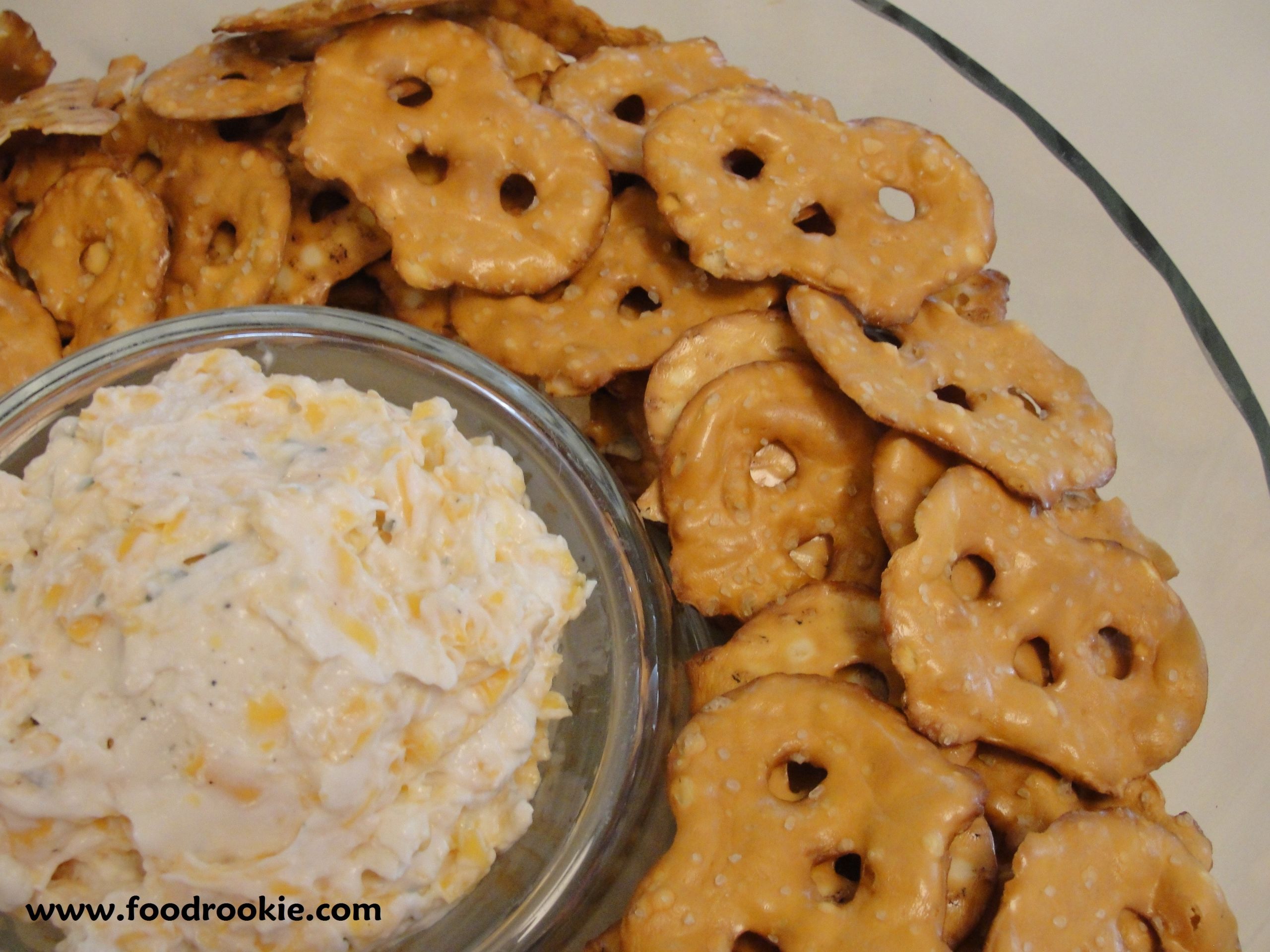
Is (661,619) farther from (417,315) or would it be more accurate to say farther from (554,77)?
(554,77)

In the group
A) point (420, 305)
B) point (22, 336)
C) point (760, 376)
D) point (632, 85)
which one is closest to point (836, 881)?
point (760, 376)

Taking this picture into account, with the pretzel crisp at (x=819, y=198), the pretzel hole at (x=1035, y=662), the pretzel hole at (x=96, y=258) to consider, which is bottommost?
the pretzel hole at (x=96, y=258)

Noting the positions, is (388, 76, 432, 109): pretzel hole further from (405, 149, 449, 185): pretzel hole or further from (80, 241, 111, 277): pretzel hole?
(80, 241, 111, 277): pretzel hole

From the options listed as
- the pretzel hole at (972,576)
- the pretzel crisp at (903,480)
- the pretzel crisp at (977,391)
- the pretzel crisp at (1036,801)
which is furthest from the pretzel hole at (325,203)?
the pretzel crisp at (1036,801)

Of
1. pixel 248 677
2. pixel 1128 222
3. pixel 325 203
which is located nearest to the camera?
pixel 248 677

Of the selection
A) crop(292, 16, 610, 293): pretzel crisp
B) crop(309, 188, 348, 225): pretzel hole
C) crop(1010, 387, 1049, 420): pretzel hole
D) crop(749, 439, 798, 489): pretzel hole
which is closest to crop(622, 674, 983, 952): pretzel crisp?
crop(749, 439, 798, 489): pretzel hole

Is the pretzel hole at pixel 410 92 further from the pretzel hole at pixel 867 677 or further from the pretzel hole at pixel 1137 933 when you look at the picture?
the pretzel hole at pixel 1137 933

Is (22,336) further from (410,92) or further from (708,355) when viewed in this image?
(708,355)

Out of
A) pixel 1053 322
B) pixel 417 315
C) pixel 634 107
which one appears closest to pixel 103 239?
pixel 417 315
